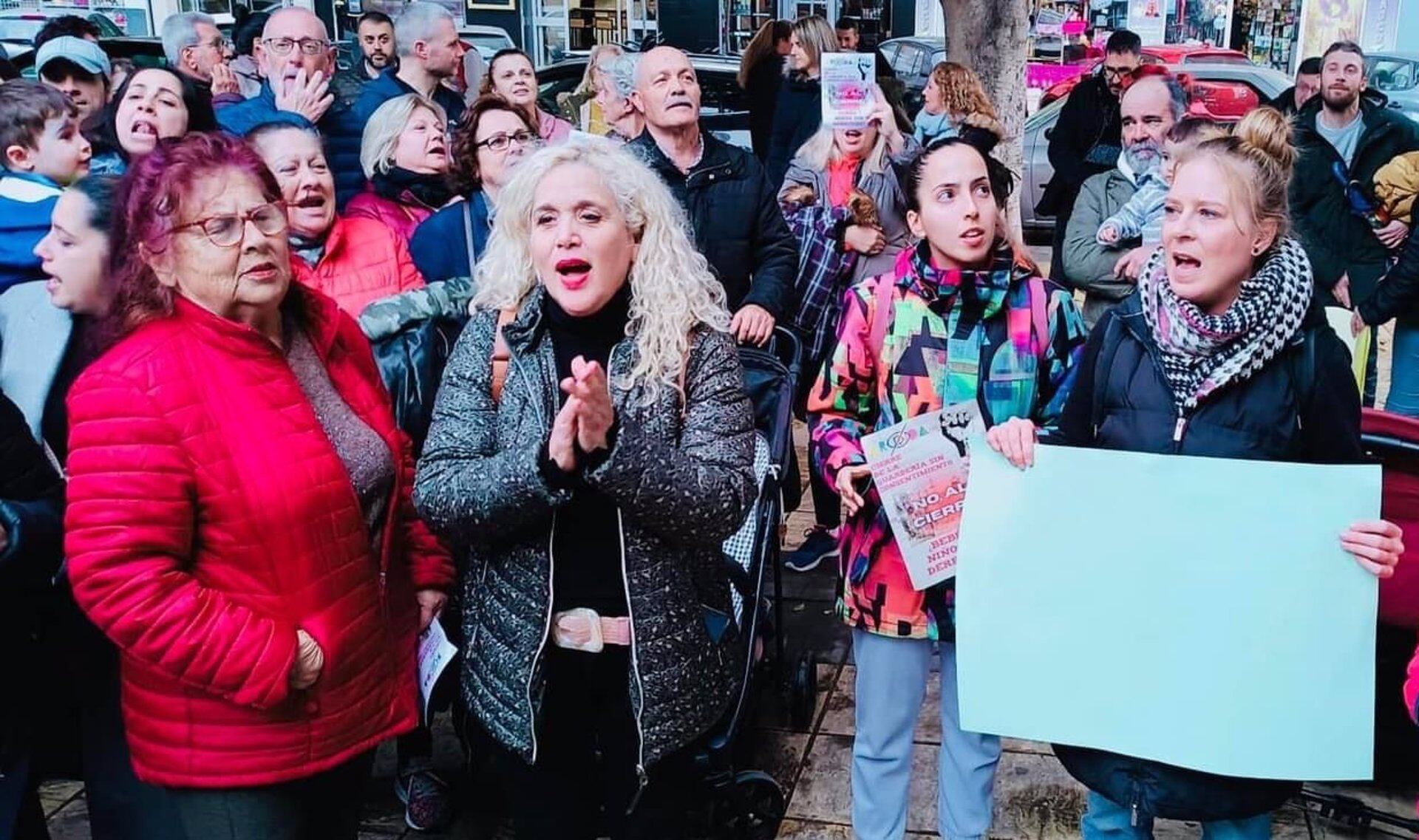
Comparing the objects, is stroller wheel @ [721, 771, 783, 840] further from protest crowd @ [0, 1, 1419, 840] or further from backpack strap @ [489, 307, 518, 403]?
backpack strap @ [489, 307, 518, 403]

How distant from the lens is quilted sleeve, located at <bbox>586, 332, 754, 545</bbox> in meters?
2.16

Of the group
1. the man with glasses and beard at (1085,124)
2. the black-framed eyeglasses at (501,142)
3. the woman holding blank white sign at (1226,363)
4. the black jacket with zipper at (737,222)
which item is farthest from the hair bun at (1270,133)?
the man with glasses and beard at (1085,124)

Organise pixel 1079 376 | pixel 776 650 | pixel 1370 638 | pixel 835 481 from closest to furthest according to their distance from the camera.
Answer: pixel 1370 638
pixel 1079 376
pixel 835 481
pixel 776 650

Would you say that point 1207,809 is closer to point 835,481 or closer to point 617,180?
point 835,481

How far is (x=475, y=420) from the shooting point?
2396mm

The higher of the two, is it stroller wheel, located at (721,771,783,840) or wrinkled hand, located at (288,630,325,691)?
wrinkled hand, located at (288,630,325,691)

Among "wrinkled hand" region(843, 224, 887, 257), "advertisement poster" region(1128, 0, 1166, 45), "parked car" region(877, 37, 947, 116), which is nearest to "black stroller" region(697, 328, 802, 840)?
"wrinkled hand" region(843, 224, 887, 257)

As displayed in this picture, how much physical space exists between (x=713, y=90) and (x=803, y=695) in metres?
8.60

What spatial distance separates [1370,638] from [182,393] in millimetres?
2167

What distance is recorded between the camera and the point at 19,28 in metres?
12.4

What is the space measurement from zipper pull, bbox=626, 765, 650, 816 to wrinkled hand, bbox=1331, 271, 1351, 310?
4.89m

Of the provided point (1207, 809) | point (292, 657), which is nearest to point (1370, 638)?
point (1207, 809)

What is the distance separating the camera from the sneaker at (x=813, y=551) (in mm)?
5211

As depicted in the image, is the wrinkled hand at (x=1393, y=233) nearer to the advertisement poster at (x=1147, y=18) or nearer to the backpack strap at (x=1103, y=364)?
the backpack strap at (x=1103, y=364)
